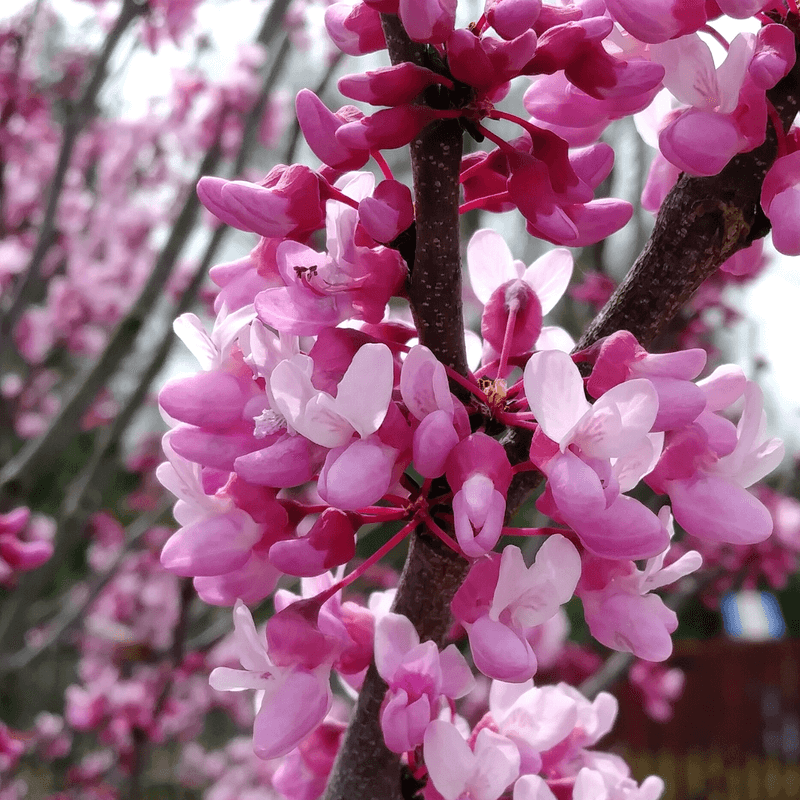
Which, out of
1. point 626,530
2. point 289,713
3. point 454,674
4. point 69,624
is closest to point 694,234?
point 626,530

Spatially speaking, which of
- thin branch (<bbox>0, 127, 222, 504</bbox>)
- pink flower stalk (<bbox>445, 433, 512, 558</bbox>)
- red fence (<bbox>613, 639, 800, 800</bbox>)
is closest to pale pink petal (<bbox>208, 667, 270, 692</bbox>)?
pink flower stalk (<bbox>445, 433, 512, 558</bbox>)

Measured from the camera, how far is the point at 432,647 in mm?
624

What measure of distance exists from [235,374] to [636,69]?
40 centimetres

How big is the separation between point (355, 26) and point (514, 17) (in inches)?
6.4

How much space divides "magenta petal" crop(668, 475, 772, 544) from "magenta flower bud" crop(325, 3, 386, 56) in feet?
1.48

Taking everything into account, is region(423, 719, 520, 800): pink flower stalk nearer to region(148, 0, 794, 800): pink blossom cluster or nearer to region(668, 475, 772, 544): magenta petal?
region(148, 0, 794, 800): pink blossom cluster

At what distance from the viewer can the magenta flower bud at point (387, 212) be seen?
1.96 ft

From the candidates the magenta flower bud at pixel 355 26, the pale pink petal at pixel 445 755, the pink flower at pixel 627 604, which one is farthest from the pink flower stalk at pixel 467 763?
the magenta flower bud at pixel 355 26

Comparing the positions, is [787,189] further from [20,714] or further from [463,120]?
[20,714]

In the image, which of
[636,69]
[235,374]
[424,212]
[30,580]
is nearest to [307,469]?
[235,374]

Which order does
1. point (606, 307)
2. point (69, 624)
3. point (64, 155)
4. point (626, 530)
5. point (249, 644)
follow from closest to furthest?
point (626, 530), point (249, 644), point (606, 307), point (64, 155), point (69, 624)

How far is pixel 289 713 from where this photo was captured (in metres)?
0.65

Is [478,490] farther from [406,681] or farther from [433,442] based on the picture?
[406,681]

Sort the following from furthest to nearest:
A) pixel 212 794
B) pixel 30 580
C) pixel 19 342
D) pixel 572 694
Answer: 1. pixel 212 794
2. pixel 19 342
3. pixel 30 580
4. pixel 572 694
